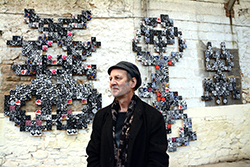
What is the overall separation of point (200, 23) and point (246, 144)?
6.92 feet

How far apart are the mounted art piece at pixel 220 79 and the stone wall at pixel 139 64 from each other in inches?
4.1

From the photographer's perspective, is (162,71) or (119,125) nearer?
(119,125)

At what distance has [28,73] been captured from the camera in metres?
2.25

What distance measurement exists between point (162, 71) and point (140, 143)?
165cm

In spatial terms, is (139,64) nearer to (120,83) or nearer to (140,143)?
(120,83)

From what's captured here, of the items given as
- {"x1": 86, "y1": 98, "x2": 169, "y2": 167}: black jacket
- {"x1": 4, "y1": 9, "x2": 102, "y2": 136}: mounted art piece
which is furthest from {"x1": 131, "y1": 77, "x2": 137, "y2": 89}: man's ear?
{"x1": 4, "y1": 9, "x2": 102, "y2": 136}: mounted art piece

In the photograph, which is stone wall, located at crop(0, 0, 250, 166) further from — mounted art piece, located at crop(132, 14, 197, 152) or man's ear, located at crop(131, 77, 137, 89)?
man's ear, located at crop(131, 77, 137, 89)

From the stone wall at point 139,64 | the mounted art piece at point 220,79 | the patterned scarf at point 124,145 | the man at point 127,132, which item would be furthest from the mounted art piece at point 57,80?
the mounted art piece at point 220,79

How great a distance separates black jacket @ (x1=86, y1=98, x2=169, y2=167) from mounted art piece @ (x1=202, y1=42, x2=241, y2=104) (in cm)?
188

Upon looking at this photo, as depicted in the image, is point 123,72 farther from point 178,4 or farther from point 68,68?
point 178,4

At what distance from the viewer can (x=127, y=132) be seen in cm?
115

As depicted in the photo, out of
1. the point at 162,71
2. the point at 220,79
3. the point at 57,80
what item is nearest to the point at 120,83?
the point at 57,80

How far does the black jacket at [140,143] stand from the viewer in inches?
43.6

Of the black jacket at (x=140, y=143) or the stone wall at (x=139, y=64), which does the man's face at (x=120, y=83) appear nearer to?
the black jacket at (x=140, y=143)
